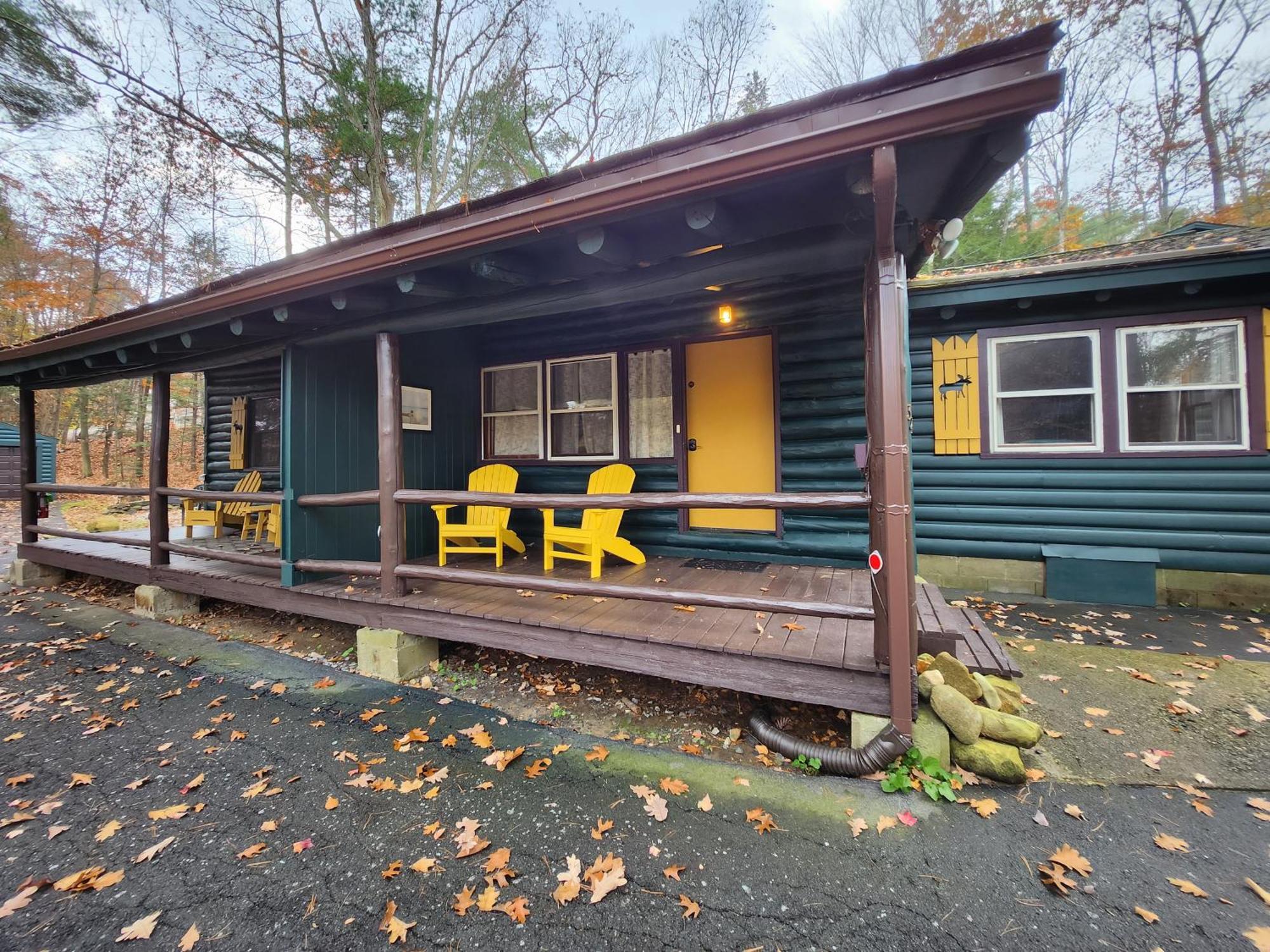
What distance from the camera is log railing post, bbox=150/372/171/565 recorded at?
14.2 ft

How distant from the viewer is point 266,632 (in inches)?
160

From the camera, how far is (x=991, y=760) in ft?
6.79

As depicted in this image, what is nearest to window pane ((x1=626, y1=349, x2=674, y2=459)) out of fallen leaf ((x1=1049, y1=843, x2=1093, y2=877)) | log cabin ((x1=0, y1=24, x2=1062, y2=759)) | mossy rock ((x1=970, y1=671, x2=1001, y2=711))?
log cabin ((x1=0, y1=24, x2=1062, y2=759))

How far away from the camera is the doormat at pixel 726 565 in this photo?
13.0ft

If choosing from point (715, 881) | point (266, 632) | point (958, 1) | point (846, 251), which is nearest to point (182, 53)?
point (266, 632)

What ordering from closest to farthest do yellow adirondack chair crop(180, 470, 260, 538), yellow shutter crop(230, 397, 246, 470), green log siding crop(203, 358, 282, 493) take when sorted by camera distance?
yellow adirondack chair crop(180, 470, 260, 538) < green log siding crop(203, 358, 282, 493) < yellow shutter crop(230, 397, 246, 470)

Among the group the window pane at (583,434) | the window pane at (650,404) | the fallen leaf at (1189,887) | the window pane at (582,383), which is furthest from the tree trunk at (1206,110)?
the fallen leaf at (1189,887)

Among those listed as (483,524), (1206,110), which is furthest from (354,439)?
(1206,110)

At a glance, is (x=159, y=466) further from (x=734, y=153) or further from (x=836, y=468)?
(x=836, y=468)

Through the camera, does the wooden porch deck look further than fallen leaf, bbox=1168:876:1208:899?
Yes

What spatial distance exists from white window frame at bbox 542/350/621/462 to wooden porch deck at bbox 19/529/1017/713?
109 centimetres

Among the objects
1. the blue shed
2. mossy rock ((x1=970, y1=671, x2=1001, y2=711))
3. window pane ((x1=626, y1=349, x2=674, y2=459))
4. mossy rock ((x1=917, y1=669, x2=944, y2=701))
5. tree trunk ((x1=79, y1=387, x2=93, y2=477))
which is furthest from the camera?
tree trunk ((x1=79, y1=387, x2=93, y2=477))

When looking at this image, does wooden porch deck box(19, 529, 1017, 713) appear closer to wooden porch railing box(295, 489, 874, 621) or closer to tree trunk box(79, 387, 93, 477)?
wooden porch railing box(295, 489, 874, 621)

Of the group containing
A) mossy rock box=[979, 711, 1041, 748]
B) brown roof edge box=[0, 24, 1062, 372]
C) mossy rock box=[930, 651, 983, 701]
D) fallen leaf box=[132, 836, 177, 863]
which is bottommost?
fallen leaf box=[132, 836, 177, 863]
